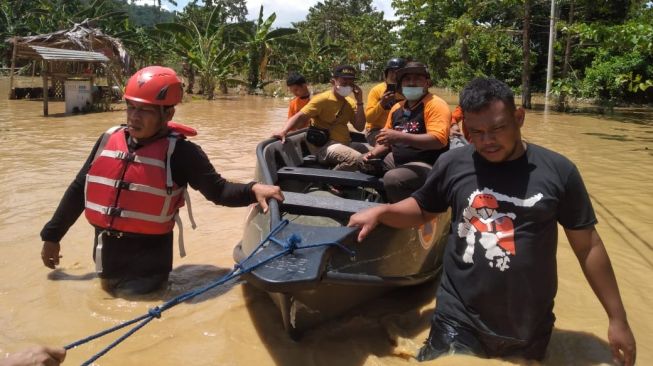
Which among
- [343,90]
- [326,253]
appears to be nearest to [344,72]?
[343,90]

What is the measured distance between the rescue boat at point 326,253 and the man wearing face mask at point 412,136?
0.78ft

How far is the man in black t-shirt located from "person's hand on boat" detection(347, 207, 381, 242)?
400 millimetres

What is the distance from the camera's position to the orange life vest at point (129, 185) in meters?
3.32

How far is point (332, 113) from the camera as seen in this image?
5.34m

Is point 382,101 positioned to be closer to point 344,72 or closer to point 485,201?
point 344,72

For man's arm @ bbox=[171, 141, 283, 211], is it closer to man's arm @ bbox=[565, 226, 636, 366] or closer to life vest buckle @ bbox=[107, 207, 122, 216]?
life vest buckle @ bbox=[107, 207, 122, 216]

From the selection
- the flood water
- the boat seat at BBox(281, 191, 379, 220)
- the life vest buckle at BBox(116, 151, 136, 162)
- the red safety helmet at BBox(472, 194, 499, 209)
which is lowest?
the flood water

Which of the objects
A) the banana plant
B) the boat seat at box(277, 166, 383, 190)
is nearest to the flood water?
the boat seat at box(277, 166, 383, 190)

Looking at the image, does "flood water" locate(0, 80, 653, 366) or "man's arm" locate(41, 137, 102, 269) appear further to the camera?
"man's arm" locate(41, 137, 102, 269)

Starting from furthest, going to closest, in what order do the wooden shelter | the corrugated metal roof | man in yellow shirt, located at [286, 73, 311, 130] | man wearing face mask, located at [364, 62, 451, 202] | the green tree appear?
the green tree < the wooden shelter < the corrugated metal roof < man in yellow shirt, located at [286, 73, 311, 130] < man wearing face mask, located at [364, 62, 451, 202]

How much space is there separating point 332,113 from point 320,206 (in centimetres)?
215

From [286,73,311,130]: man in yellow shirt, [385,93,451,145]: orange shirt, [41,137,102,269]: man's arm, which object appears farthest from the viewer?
[286,73,311,130]: man in yellow shirt

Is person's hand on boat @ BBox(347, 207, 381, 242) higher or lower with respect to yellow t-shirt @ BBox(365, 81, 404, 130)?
lower

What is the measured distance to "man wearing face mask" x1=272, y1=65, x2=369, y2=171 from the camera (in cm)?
500
